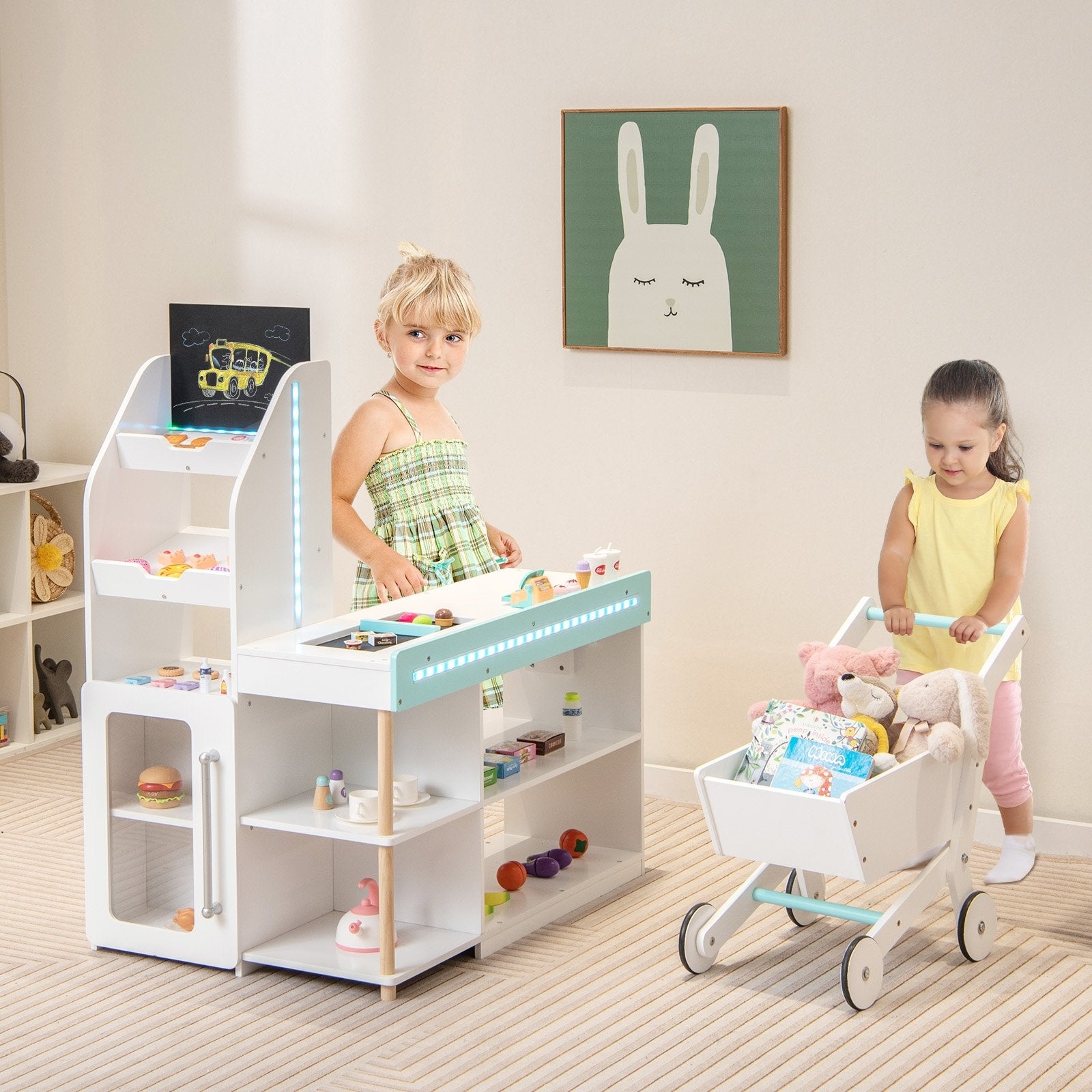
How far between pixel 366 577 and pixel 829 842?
1.17 metres

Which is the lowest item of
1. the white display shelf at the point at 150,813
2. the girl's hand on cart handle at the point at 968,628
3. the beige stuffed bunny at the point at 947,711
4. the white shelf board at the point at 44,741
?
the white shelf board at the point at 44,741

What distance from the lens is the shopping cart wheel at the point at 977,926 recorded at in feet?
9.62

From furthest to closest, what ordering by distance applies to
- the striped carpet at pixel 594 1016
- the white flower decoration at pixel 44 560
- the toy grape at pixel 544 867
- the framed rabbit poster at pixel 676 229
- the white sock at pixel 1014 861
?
the white flower decoration at pixel 44 560 < the framed rabbit poster at pixel 676 229 < the white sock at pixel 1014 861 < the toy grape at pixel 544 867 < the striped carpet at pixel 594 1016

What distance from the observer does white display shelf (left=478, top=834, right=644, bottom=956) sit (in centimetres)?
310

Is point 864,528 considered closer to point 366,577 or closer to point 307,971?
point 366,577

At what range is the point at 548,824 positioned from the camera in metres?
3.57

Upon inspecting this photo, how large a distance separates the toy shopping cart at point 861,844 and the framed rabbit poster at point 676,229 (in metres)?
1.02

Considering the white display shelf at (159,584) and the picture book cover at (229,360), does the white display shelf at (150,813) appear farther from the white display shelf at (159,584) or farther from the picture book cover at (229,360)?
the picture book cover at (229,360)

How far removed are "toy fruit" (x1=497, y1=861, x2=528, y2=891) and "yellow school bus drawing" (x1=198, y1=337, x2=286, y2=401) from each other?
3.50ft

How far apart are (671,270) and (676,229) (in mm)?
94

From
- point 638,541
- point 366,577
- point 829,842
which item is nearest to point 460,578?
point 366,577

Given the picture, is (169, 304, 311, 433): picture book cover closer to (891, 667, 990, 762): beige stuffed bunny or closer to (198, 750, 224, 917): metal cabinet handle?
(198, 750, 224, 917): metal cabinet handle

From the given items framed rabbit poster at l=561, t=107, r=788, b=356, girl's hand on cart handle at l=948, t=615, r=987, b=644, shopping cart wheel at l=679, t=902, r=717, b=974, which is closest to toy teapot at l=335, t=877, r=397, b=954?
shopping cart wheel at l=679, t=902, r=717, b=974

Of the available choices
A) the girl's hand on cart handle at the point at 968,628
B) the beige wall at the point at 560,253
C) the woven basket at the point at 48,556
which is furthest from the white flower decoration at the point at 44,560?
the girl's hand on cart handle at the point at 968,628
